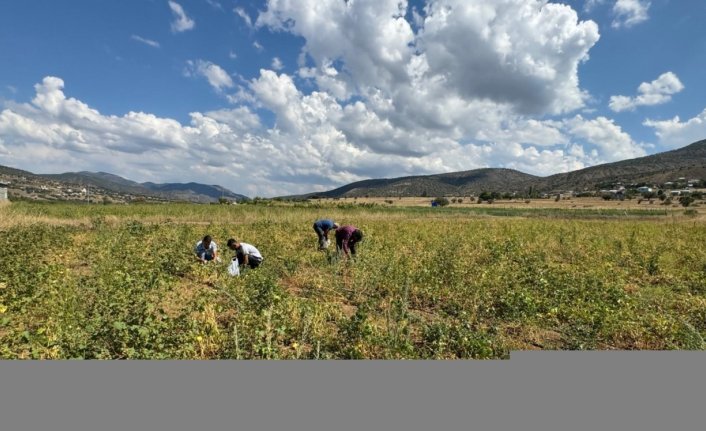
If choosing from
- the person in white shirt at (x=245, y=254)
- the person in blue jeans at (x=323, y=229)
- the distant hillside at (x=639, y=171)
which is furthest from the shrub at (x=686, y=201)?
the person in white shirt at (x=245, y=254)

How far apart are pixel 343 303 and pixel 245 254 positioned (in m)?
3.38

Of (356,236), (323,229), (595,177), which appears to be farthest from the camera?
(595,177)

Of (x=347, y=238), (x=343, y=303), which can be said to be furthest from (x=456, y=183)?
(x=343, y=303)

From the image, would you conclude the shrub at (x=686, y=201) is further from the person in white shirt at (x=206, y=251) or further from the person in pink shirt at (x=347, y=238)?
the person in white shirt at (x=206, y=251)

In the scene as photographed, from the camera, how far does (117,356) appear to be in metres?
4.55

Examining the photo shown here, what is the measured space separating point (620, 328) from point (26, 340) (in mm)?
8125

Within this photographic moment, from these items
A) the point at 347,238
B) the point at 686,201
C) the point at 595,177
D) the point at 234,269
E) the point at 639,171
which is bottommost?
the point at 234,269

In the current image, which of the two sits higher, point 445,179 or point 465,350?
point 445,179

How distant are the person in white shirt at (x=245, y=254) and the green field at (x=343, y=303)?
1.51 ft

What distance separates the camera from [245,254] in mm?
9711

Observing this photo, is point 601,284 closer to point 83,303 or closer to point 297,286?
point 297,286

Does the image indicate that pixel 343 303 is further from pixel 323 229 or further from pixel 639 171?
pixel 639 171

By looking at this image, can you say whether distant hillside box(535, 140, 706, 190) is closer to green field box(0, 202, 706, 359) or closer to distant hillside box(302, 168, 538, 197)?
distant hillside box(302, 168, 538, 197)

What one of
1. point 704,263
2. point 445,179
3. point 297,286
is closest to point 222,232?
point 297,286
